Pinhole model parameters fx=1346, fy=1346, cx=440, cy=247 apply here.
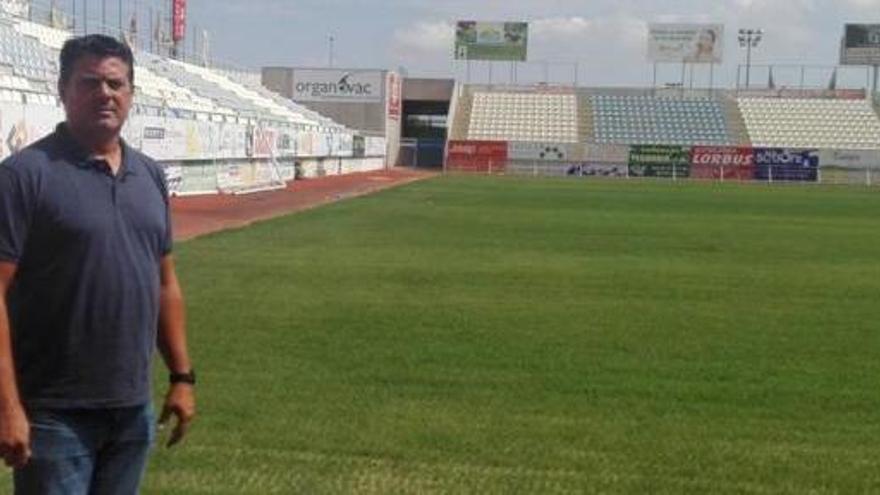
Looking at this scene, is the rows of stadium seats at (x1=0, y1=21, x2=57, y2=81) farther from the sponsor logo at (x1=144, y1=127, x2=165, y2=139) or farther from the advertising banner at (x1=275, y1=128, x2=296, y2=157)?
the advertising banner at (x1=275, y1=128, x2=296, y2=157)

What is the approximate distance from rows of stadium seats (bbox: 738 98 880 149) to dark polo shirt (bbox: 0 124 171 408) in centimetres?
8573

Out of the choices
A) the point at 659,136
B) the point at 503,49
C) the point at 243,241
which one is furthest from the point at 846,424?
the point at 503,49

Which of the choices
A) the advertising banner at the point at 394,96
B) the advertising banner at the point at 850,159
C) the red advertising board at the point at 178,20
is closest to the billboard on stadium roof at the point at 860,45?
the advertising banner at the point at 850,159

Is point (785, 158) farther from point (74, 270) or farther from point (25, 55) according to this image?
point (74, 270)

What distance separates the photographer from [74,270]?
367cm

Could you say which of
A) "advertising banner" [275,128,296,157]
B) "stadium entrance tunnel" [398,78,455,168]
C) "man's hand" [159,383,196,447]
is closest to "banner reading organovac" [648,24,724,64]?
"stadium entrance tunnel" [398,78,455,168]

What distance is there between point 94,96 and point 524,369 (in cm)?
688

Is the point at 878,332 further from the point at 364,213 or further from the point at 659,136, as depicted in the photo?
the point at 659,136

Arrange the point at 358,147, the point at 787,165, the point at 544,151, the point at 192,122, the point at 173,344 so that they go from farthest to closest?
1. the point at 544,151
2. the point at 787,165
3. the point at 358,147
4. the point at 192,122
5. the point at 173,344

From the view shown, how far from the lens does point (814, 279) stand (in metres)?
18.9

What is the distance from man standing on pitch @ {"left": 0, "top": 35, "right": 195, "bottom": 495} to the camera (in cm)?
360

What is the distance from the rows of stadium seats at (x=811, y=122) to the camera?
Result: 8694 centimetres

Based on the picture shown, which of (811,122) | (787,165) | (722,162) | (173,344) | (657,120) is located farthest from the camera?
(657,120)

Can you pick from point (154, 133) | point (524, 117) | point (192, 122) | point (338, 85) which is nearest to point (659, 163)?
point (524, 117)
